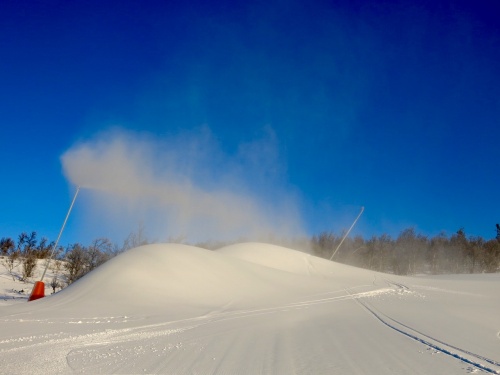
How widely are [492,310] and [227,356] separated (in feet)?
41.3

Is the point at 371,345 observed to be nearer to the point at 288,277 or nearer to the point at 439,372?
the point at 439,372

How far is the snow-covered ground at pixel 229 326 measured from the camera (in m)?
6.07

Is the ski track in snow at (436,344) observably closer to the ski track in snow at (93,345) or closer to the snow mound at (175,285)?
the ski track in snow at (93,345)

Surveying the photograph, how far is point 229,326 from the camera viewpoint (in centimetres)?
966

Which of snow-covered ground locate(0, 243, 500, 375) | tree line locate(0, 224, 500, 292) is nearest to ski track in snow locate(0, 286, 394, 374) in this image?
snow-covered ground locate(0, 243, 500, 375)

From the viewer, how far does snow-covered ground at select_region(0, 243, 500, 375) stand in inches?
239

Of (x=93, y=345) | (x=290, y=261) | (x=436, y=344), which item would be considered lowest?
(x=93, y=345)

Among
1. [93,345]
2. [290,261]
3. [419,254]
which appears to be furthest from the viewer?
[419,254]

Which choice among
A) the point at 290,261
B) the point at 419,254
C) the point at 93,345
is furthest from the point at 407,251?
the point at 93,345

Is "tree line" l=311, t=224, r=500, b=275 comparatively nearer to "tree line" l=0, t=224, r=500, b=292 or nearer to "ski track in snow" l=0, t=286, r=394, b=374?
"tree line" l=0, t=224, r=500, b=292

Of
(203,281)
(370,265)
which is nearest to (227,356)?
(203,281)

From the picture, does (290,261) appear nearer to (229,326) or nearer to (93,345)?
(229,326)

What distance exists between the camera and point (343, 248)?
2694 inches

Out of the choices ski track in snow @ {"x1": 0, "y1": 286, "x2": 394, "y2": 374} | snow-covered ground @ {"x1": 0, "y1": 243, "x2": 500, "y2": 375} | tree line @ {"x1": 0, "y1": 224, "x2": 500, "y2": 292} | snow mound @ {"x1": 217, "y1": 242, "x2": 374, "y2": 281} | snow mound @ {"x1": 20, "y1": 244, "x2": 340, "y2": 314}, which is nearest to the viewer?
ski track in snow @ {"x1": 0, "y1": 286, "x2": 394, "y2": 374}
